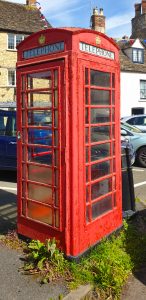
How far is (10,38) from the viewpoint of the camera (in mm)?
28719

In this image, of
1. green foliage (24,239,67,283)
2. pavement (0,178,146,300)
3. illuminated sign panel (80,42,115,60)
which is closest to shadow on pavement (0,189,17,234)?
pavement (0,178,146,300)

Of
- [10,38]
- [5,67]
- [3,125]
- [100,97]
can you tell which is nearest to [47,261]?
[100,97]

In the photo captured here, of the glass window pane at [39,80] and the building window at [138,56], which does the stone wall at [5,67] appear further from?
the glass window pane at [39,80]

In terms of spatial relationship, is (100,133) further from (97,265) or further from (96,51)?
(97,265)

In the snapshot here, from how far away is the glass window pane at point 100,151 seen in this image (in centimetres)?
437

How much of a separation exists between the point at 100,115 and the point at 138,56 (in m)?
29.2

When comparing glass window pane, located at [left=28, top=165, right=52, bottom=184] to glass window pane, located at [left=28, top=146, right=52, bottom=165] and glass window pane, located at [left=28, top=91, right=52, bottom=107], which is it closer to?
glass window pane, located at [left=28, top=146, right=52, bottom=165]

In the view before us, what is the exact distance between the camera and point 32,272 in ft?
13.2

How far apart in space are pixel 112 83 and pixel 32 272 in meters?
2.52

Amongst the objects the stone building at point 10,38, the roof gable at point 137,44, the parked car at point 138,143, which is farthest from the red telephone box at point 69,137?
the roof gable at point 137,44

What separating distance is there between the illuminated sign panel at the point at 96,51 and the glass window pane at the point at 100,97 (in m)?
0.45

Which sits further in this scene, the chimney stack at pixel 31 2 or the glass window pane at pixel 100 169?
the chimney stack at pixel 31 2

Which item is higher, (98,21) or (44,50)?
(98,21)

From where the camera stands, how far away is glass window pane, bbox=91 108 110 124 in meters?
4.34
